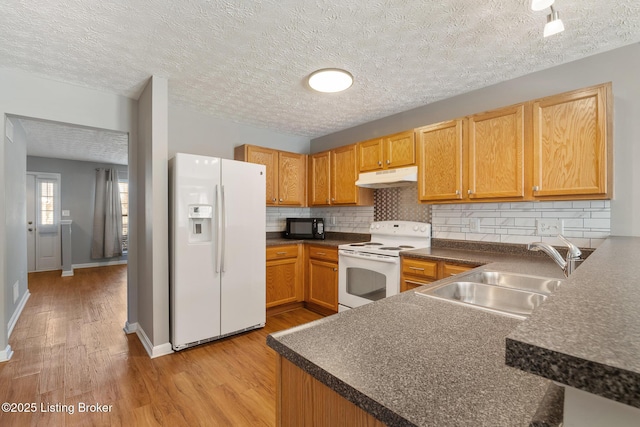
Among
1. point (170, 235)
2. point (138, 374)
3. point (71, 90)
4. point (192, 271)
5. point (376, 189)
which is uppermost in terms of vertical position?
point (71, 90)

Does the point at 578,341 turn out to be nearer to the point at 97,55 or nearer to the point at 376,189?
the point at 97,55

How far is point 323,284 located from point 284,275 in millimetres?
473

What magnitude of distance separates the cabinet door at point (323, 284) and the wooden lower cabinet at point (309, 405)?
7.96 ft

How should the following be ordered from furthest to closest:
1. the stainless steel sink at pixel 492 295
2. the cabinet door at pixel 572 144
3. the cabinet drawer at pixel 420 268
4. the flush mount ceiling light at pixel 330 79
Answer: the cabinet drawer at pixel 420 268
the flush mount ceiling light at pixel 330 79
the cabinet door at pixel 572 144
the stainless steel sink at pixel 492 295

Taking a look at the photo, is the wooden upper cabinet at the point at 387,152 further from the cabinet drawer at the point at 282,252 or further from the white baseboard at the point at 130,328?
the white baseboard at the point at 130,328

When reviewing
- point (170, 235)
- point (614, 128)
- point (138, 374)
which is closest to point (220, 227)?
point (170, 235)

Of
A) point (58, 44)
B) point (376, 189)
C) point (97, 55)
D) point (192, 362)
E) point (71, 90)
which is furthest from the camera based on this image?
point (376, 189)

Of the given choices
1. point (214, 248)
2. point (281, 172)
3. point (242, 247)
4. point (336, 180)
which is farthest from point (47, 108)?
point (336, 180)

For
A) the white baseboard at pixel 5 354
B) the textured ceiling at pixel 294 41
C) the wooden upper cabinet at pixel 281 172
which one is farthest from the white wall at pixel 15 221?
the wooden upper cabinet at pixel 281 172

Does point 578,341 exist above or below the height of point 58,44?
below

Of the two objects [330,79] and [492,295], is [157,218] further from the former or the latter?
[492,295]

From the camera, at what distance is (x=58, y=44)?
6.33ft

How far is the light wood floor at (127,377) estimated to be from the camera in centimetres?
174

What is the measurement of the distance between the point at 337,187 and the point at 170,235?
1.94m
